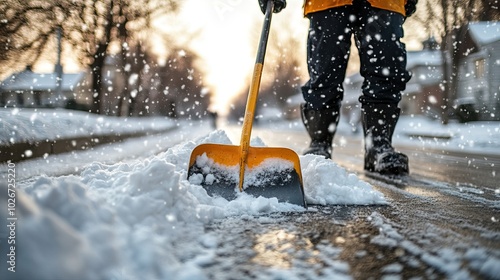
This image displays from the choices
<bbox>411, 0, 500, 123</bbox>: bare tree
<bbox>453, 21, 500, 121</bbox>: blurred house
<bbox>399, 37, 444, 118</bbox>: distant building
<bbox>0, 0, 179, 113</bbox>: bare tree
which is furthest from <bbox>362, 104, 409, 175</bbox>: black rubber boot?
<bbox>399, 37, 444, 118</bbox>: distant building

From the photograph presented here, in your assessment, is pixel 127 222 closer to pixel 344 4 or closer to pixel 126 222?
pixel 126 222

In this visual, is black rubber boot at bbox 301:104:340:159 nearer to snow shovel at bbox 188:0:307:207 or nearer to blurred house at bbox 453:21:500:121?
snow shovel at bbox 188:0:307:207

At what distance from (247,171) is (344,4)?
1623 millimetres

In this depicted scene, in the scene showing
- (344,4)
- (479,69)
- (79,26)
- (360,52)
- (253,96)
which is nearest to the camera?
(253,96)

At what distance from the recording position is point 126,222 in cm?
100

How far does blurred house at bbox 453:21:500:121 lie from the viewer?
74.2 ft

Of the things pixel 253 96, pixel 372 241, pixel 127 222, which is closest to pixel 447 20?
pixel 253 96

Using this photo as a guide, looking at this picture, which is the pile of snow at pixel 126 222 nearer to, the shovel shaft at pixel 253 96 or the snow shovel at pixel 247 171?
the snow shovel at pixel 247 171

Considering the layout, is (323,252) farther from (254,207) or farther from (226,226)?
(254,207)

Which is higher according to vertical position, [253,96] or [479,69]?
[479,69]

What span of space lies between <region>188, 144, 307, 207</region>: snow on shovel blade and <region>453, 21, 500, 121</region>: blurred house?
22139mm

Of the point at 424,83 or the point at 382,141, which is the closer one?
the point at 382,141

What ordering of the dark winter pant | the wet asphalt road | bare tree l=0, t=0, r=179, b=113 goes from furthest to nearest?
bare tree l=0, t=0, r=179, b=113
the dark winter pant
the wet asphalt road

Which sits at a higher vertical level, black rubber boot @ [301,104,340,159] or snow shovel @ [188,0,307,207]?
black rubber boot @ [301,104,340,159]
